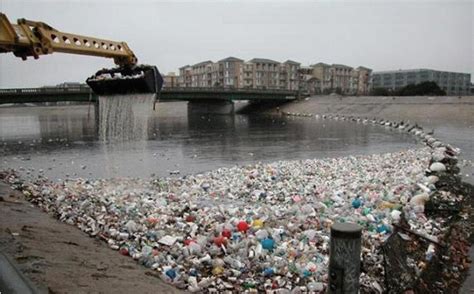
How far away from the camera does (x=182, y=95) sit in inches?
2032

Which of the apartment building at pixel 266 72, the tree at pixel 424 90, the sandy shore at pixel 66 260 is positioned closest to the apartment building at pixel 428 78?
the apartment building at pixel 266 72

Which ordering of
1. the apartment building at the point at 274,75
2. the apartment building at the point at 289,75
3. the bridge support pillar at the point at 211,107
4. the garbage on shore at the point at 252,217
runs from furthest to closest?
the apartment building at the point at 289,75 → the apartment building at the point at 274,75 → the bridge support pillar at the point at 211,107 → the garbage on shore at the point at 252,217

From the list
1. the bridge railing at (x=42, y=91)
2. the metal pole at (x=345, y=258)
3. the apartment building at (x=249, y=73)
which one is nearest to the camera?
the metal pole at (x=345, y=258)

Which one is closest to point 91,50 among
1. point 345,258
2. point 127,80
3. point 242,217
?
point 127,80

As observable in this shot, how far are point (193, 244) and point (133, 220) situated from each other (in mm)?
1979

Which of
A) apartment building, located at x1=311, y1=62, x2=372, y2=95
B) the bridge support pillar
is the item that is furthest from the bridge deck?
apartment building, located at x1=311, y1=62, x2=372, y2=95

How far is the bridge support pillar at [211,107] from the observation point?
215 ft

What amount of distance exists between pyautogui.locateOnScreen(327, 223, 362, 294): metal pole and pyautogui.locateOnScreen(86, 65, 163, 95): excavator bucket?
7.16 metres

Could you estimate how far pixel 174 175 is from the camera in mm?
13266

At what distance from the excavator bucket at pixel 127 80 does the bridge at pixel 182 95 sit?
11.1 metres

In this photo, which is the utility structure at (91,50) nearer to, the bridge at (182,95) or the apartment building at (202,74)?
the bridge at (182,95)

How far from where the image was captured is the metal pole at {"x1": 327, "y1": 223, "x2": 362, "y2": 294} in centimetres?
346

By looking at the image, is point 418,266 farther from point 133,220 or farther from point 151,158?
point 151,158

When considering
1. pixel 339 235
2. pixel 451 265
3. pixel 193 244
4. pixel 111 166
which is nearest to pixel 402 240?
pixel 451 265
